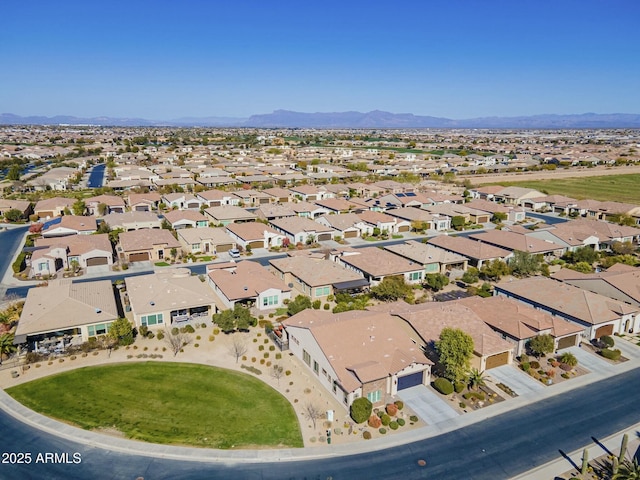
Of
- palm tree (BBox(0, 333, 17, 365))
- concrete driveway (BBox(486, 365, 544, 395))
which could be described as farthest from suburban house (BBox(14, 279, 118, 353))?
concrete driveway (BBox(486, 365, 544, 395))

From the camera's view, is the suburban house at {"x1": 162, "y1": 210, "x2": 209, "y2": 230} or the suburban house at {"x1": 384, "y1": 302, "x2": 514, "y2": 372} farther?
the suburban house at {"x1": 162, "y1": 210, "x2": 209, "y2": 230}

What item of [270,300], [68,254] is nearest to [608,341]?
[270,300]

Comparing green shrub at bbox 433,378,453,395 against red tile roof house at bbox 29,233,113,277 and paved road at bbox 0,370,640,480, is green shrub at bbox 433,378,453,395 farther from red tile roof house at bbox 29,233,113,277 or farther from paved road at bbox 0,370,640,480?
red tile roof house at bbox 29,233,113,277

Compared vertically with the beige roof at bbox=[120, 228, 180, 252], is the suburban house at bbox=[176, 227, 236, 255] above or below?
below

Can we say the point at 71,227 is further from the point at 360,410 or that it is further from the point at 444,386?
the point at 444,386

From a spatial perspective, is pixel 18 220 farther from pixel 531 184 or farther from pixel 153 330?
pixel 531 184

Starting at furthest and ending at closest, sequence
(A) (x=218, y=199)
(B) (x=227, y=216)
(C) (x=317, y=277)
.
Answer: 1. (A) (x=218, y=199)
2. (B) (x=227, y=216)
3. (C) (x=317, y=277)

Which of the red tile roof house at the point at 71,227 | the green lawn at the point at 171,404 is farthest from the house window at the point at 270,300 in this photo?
the red tile roof house at the point at 71,227
